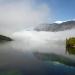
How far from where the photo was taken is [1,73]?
6555 millimetres

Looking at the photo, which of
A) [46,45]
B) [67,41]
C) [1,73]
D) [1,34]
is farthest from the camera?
[1,34]

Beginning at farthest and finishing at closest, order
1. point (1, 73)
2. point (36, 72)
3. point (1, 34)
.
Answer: point (1, 34) → point (36, 72) → point (1, 73)

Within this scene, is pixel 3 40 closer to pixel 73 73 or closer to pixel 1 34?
pixel 1 34

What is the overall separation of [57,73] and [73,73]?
600 millimetres

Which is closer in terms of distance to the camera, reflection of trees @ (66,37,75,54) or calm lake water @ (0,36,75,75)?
calm lake water @ (0,36,75,75)

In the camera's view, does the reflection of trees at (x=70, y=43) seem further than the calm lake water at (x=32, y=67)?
Yes

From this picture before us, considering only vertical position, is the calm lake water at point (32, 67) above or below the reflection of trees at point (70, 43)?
below

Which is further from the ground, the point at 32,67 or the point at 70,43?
the point at 70,43

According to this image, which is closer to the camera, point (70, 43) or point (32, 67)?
point (32, 67)

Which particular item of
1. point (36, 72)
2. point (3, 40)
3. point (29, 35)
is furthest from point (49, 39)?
point (36, 72)

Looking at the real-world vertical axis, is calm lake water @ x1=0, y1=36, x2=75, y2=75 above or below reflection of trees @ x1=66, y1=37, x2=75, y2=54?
below

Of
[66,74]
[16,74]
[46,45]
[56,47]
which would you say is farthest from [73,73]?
[46,45]

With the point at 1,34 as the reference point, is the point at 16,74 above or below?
below

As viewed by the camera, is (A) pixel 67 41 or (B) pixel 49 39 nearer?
(A) pixel 67 41
